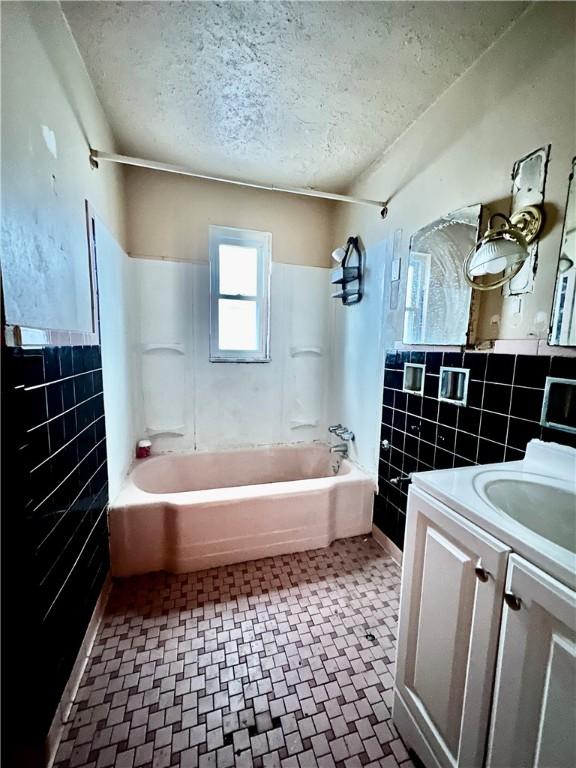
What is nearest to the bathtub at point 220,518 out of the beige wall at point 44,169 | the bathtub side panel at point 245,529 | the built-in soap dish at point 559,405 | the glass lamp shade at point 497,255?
the bathtub side panel at point 245,529

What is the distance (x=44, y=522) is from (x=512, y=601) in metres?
1.29

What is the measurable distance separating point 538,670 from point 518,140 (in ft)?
5.51

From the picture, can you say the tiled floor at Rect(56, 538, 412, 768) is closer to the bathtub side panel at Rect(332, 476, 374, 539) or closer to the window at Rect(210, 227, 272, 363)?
the bathtub side panel at Rect(332, 476, 374, 539)

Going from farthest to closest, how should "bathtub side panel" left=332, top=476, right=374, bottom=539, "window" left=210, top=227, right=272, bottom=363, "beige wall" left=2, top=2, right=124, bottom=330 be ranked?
"window" left=210, top=227, right=272, bottom=363 < "bathtub side panel" left=332, top=476, right=374, bottom=539 < "beige wall" left=2, top=2, right=124, bottom=330

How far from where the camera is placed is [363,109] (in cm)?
161

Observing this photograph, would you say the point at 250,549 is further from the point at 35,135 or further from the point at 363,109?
the point at 363,109

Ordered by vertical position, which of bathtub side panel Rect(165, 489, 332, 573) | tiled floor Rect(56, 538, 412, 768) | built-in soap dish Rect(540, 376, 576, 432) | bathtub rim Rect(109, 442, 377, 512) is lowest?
Answer: tiled floor Rect(56, 538, 412, 768)

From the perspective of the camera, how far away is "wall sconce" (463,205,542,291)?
112 centimetres

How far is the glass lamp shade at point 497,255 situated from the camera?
1.12m

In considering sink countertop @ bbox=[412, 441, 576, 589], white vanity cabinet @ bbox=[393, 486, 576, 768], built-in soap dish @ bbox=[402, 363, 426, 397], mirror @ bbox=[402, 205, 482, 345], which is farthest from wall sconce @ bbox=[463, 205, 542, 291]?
white vanity cabinet @ bbox=[393, 486, 576, 768]

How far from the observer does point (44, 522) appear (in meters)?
0.96

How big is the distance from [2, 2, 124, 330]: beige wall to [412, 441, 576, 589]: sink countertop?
1309 millimetres

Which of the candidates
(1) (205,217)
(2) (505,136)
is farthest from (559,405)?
(1) (205,217)

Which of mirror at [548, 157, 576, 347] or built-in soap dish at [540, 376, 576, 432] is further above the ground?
mirror at [548, 157, 576, 347]
